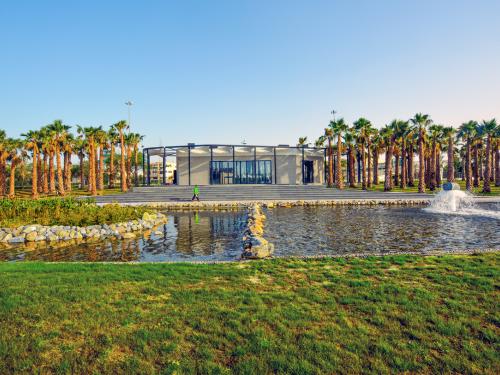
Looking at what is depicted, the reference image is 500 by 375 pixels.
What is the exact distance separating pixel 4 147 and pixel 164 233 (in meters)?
46.4

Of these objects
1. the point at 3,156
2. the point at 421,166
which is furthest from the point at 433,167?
the point at 3,156

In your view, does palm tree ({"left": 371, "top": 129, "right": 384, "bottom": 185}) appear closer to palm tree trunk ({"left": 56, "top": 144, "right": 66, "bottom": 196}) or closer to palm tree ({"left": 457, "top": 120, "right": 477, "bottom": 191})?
palm tree ({"left": 457, "top": 120, "right": 477, "bottom": 191})

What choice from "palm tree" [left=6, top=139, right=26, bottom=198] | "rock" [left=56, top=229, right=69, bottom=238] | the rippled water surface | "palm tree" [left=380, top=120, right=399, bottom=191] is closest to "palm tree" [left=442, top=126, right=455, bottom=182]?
"palm tree" [left=380, top=120, right=399, bottom=191]

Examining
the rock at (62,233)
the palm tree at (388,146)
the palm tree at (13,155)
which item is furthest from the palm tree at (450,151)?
the palm tree at (13,155)

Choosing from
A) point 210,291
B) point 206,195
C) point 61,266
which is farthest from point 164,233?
point 206,195

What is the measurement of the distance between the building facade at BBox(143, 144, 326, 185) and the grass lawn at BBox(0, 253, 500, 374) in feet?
157

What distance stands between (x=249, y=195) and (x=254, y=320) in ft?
123

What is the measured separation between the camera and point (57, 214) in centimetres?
1978

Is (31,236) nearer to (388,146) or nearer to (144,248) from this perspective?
(144,248)

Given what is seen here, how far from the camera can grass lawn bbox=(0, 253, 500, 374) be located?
4.54m

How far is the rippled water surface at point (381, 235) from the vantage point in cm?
1298

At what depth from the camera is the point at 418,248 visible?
12.8m

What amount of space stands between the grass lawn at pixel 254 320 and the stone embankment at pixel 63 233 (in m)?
8.65

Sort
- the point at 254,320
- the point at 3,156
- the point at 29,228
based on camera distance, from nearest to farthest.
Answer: the point at 254,320, the point at 29,228, the point at 3,156
